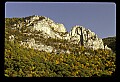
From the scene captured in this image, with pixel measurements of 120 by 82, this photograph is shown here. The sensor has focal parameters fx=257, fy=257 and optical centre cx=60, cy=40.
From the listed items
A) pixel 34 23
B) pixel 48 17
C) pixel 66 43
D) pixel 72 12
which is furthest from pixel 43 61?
pixel 72 12

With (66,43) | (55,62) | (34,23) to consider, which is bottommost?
(55,62)

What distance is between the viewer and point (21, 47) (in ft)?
26.2

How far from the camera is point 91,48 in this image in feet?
22.4

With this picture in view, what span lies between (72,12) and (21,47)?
4.49 m

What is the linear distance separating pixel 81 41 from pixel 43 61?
1963 mm

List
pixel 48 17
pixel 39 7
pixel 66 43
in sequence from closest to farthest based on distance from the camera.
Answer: pixel 66 43 < pixel 48 17 < pixel 39 7

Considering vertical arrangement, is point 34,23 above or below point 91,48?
above

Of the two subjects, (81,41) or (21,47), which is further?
(21,47)
